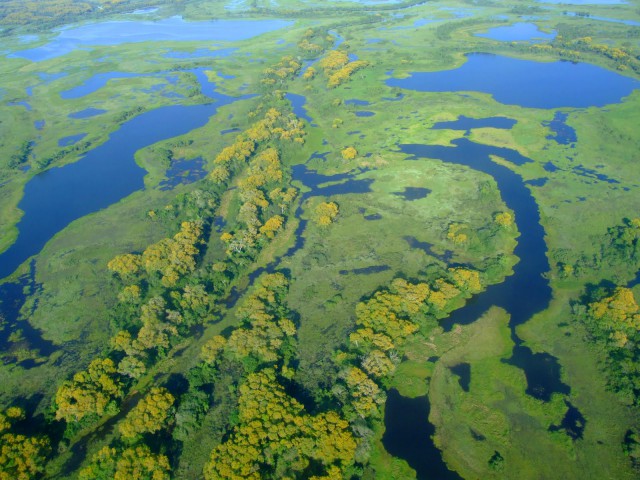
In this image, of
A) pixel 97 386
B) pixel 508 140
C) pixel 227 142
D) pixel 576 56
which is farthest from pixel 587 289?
pixel 576 56

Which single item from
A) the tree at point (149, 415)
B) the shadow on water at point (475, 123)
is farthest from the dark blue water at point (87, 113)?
the tree at point (149, 415)

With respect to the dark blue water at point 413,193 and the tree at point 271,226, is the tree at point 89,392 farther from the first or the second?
the dark blue water at point 413,193

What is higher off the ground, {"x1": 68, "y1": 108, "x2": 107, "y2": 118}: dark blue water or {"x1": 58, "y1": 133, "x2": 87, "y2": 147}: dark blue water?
{"x1": 68, "y1": 108, "x2": 107, "y2": 118}: dark blue water

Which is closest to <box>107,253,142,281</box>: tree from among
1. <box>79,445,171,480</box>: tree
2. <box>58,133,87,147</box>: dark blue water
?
<box>79,445,171,480</box>: tree

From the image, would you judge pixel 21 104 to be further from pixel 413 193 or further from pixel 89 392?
pixel 413 193

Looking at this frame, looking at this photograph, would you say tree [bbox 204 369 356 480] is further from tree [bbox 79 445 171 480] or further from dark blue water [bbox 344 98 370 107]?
dark blue water [bbox 344 98 370 107]

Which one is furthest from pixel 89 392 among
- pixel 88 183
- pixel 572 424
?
pixel 88 183
